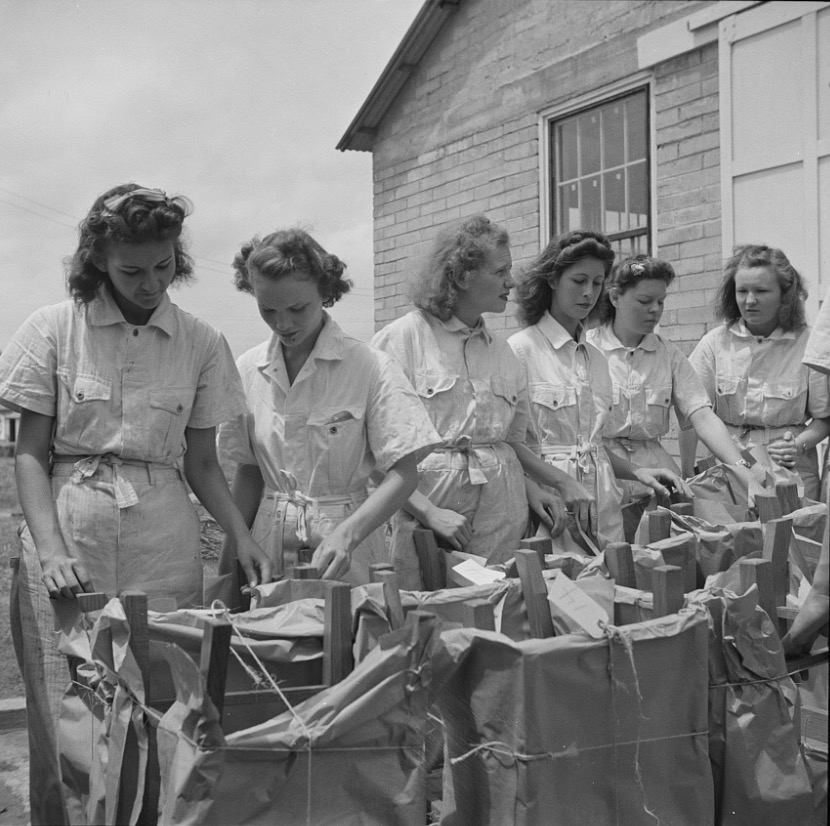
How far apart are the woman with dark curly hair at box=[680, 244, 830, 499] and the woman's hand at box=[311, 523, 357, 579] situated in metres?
2.24

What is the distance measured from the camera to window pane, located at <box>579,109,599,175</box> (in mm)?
6965

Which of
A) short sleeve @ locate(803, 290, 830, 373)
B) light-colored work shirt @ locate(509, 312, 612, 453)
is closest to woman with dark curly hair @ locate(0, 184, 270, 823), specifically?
light-colored work shirt @ locate(509, 312, 612, 453)

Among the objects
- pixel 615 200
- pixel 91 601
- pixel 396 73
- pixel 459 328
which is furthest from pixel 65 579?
pixel 396 73

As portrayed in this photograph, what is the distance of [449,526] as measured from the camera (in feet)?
8.91

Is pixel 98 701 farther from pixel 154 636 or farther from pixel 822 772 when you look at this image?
pixel 822 772

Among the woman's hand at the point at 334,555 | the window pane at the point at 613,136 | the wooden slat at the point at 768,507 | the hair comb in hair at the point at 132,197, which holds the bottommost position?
the woman's hand at the point at 334,555

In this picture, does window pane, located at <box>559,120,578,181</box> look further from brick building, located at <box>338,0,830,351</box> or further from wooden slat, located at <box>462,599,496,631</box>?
wooden slat, located at <box>462,599,496,631</box>

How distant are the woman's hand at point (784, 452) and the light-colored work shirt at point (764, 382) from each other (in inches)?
9.3

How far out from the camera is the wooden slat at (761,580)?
7.09 feet

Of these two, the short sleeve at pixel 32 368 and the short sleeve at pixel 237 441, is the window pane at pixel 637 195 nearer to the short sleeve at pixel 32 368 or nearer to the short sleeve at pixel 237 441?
the short sleeve at pixel 237 441

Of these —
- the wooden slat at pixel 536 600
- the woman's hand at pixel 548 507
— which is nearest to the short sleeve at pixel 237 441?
the woman's hand at pixel 548 507

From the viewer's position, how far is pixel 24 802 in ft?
9.99

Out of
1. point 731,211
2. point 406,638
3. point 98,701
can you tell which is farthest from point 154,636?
point 731,211

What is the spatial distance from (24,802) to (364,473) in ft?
4.91
